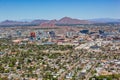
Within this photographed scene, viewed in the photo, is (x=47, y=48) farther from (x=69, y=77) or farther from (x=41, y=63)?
(x=69, y=77)

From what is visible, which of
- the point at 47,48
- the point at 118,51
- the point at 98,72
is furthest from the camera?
the point at 47,48

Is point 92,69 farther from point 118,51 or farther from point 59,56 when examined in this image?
point 118,51

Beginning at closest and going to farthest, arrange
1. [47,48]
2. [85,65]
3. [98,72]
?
[98,72], [85,65], [47,48]

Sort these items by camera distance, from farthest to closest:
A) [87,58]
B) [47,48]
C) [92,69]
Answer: [47,48]
[87,58]
[92,69]

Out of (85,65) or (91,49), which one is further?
(91,49)

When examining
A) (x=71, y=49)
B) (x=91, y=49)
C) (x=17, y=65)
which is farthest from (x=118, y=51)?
(x=17, y=65)

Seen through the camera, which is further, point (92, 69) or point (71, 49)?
point (71, 49)

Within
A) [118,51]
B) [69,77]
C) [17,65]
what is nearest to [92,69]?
[69,77]

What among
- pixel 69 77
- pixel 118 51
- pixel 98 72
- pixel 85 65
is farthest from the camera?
pixel 118 51
